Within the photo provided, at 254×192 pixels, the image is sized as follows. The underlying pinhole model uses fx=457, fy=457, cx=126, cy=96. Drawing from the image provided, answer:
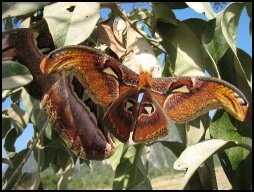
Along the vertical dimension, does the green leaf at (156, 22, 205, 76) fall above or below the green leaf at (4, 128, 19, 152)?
above

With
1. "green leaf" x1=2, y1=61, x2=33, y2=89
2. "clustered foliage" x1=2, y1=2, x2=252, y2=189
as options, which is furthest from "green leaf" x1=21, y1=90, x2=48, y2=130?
"green leaf" x1=2, y1=61, x2=33, y2=89

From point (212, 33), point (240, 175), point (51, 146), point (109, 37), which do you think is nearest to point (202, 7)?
point (212, 33)

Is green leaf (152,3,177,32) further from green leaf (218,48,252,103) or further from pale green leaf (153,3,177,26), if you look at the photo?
green leaf (218,48,252,103)

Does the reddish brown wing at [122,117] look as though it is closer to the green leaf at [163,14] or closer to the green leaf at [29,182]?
the green leaf at [163,14]

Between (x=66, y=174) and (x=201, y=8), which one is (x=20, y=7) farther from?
(x=66, y=174)

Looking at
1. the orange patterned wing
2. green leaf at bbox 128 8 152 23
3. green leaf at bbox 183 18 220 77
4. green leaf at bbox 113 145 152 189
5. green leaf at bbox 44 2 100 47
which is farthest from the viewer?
green leaf at bbox 113 145 152 189

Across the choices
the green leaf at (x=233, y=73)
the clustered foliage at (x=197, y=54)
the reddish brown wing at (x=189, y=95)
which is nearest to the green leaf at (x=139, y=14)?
the clustered foliage at (x=197, y=54)

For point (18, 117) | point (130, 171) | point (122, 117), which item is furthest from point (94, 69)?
point (18, 117)
